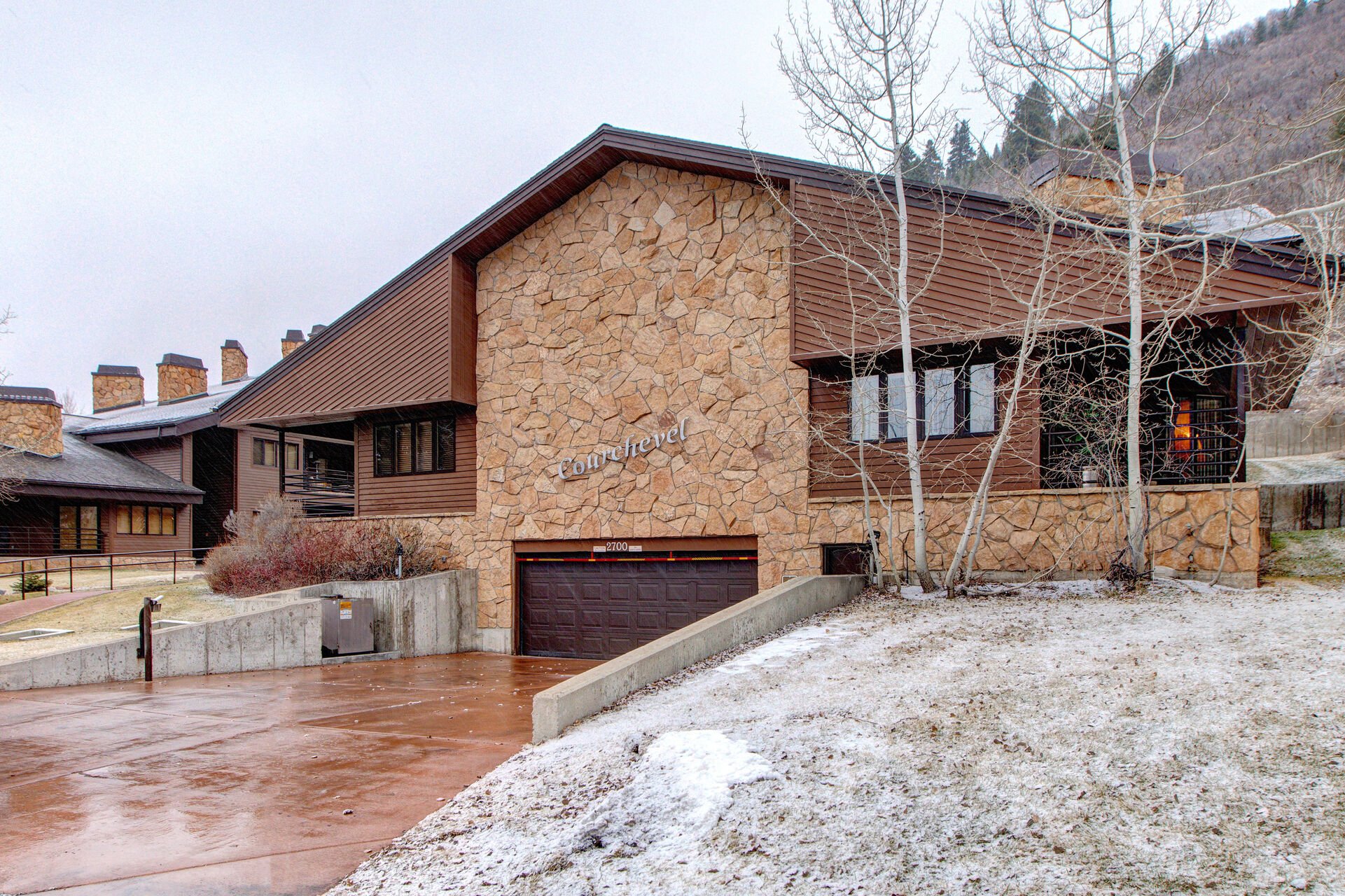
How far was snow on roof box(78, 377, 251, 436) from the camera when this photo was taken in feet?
88.7

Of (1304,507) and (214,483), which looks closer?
(1304,507)

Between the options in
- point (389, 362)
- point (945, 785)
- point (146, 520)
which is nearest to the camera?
point (945, 785)

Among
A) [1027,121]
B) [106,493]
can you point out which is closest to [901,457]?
[1027,121]

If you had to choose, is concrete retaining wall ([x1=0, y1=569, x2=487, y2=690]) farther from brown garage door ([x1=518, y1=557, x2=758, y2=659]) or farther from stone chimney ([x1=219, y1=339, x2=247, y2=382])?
stone chimney ([x1=219, y1=339, x2=247, y2=382])

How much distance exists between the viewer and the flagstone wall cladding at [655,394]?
14859 millimetres

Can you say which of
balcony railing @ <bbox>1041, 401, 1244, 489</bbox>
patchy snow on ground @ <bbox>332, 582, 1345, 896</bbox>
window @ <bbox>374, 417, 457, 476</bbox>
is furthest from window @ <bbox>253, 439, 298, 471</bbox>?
patchy snow on ground @ <bbox>332, 582, 1345, 896</bbox>

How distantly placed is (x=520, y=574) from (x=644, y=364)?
4979 millimetres

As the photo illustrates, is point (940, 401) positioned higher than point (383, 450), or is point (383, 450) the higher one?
point (940, 401)

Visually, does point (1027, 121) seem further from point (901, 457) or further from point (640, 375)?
point (640, 375)

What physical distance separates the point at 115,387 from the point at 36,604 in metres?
20.8

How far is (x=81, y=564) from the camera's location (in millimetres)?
24047

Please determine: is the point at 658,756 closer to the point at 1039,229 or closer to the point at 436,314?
the point at 1039,229

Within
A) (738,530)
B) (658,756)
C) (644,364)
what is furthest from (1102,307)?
(658,756)

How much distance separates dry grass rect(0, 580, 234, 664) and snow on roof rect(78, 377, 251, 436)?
9.34 m
